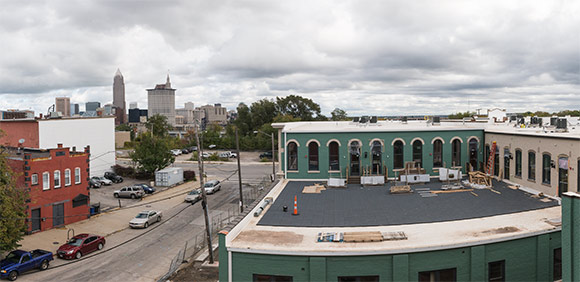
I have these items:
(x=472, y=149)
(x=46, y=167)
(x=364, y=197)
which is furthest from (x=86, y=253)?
(x=472, y=149)

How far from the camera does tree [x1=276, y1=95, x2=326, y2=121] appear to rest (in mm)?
114731

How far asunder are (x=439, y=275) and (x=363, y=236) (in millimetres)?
3455

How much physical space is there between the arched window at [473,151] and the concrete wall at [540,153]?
7.47ft

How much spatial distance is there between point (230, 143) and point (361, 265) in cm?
9054

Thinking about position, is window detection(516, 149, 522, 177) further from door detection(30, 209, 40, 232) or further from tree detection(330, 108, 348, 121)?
tree detection(330, 108, 348, 121)

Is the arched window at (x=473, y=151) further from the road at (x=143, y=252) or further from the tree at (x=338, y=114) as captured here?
the tree at (x=338, y=114)

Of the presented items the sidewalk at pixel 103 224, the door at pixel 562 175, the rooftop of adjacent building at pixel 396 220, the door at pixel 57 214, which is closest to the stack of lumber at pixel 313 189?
the rooftop of adjacent building at pixel 396 220

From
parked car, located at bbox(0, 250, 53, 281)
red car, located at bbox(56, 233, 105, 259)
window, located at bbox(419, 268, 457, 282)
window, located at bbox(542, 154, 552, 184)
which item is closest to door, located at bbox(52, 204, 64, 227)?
red car, located at bbox(56, 233, 105, 259)

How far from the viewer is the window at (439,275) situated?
1547cm

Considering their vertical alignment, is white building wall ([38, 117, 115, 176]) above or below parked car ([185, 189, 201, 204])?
above

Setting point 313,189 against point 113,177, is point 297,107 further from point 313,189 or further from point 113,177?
point 313,189

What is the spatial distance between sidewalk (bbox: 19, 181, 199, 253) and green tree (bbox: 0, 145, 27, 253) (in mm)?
3496

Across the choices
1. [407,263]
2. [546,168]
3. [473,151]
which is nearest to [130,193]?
[473,151]

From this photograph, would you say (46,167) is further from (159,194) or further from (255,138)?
(255,138)
